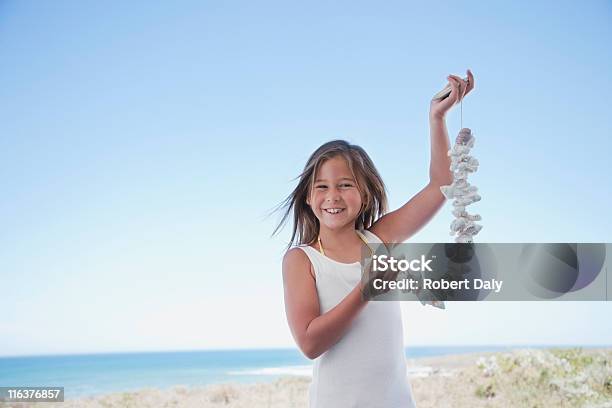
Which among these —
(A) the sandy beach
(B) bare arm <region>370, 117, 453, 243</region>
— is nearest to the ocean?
(A) the sandy beach

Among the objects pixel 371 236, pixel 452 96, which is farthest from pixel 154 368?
pixel 452 96

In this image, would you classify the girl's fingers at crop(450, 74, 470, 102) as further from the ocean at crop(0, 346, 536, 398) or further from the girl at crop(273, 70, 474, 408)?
the ocean at crop(0, 346, 536, 398)

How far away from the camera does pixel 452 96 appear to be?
1.23 m

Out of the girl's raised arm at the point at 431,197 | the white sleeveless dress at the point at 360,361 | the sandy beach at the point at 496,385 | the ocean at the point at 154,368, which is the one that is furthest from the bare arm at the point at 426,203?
the ocean at the point at 154,368

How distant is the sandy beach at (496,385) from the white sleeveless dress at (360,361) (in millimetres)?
1927

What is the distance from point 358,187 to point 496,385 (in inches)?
86.9

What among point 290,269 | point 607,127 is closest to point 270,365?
point 607,127

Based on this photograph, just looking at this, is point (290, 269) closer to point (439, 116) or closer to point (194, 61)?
point (439, 116)

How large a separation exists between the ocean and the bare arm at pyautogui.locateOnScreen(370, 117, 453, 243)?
10.9 feet

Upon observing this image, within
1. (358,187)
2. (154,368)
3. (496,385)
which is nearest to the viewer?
(358,187)

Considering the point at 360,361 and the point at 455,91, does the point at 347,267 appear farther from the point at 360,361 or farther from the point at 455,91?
the point at 455,91

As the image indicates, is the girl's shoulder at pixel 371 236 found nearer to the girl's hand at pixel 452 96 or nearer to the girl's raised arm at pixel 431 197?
the girl's raised arm at pixel 431 197

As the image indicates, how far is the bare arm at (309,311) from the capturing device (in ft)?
3.49

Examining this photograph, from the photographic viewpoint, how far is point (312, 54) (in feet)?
11.8
